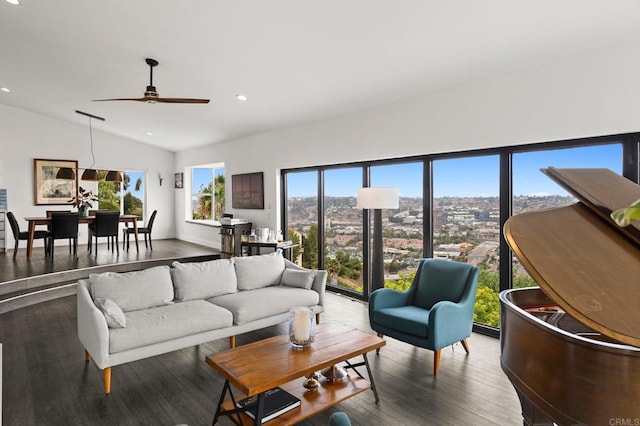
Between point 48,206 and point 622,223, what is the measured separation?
1097 cm

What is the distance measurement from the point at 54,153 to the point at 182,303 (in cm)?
769

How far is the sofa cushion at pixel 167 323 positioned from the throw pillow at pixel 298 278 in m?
1.01

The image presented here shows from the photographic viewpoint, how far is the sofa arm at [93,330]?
295 cm

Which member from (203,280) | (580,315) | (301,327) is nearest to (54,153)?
(203,280)

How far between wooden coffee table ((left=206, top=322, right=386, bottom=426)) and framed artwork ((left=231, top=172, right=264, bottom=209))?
501 centimetres

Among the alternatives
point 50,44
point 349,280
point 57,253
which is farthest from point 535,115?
point 57,253

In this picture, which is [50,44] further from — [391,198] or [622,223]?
[622,223]

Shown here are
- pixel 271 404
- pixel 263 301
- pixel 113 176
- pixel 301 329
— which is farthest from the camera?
pixel 113 176

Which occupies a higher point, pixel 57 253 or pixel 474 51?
pixel 474 51

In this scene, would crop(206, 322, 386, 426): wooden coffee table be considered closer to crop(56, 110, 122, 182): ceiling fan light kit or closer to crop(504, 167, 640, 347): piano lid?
crop(504, 167, 640, 347): piano lid

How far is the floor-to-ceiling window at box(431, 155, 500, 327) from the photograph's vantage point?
428 centimetres

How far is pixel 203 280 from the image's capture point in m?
4.08

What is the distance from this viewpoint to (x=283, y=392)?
260 centimetres

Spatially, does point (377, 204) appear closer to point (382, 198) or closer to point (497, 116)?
point (382, 198)
